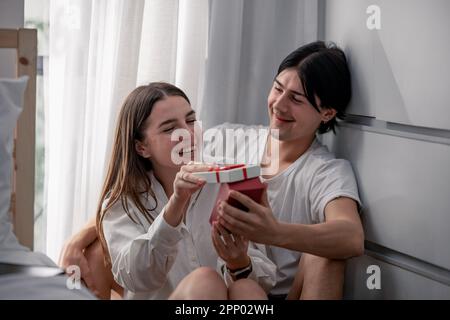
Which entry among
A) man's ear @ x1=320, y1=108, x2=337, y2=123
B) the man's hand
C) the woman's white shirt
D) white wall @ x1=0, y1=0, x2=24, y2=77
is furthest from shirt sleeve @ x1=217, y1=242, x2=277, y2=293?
white wall @ x1=0, y1=0, x2=24, y2=77

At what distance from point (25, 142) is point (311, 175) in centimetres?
72

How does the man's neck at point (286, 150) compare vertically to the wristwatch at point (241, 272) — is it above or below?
above

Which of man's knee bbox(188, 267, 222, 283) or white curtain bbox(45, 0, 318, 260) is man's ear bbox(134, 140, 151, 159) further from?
man's knee bbox(188, 267, 222, 283)

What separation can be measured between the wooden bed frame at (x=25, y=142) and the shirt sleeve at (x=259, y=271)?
439mm

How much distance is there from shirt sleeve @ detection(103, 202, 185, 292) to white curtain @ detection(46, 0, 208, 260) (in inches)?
13.3

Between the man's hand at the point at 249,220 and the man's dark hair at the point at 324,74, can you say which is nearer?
the man's hand at the point at 249,220

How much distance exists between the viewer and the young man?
158 centimetres

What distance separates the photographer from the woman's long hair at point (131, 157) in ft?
5.23

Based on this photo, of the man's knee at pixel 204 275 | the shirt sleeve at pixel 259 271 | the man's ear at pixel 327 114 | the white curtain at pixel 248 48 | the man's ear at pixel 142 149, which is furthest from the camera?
the white curtain at pixel 248 48

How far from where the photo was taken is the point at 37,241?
73.9 inches

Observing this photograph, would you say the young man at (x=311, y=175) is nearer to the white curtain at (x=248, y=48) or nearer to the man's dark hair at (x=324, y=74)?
the man's dark hair at (x=324, y=74)

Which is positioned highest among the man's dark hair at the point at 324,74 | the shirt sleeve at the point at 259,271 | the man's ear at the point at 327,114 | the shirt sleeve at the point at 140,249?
the man's dark hair at the point at 324,74

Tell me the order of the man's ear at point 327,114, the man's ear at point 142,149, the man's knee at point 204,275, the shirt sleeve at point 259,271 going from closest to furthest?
the man's knee at point 204,275, the shirt sleeve at point 259,271, the man's ear at point 142,149, the man's ear at point 327,114

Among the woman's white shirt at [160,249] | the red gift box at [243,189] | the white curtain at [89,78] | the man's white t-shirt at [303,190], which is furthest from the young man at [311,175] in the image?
the white curtain at [89,78]
